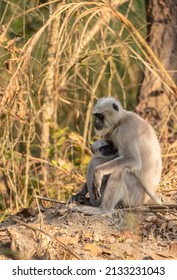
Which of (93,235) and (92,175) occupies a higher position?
(92,175)

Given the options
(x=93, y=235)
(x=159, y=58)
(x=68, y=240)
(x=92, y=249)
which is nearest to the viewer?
(x=92, y=249)

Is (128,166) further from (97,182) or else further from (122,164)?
(97,182)

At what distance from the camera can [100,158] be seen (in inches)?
237

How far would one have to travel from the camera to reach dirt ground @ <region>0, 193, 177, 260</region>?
486 cm

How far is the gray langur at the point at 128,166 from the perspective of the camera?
5734 mm

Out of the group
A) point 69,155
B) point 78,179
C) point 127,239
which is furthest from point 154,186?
point 69,155

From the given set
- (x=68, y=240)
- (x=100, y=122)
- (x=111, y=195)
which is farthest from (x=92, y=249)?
(x=100, y=122)

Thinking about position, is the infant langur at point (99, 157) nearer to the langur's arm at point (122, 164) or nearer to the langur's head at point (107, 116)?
the langur's head at point (107, 116)

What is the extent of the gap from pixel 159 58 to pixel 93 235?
Result: 158 inches

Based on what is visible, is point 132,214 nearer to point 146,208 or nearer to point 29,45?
point 146,208

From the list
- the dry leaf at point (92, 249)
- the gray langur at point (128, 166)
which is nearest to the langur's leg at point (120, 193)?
the gray langur at point (128, 166)

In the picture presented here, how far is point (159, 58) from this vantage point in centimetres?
880

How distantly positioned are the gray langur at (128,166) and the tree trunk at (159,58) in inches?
105

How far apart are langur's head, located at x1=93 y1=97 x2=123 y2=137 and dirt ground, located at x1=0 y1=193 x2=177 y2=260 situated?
72 cm
